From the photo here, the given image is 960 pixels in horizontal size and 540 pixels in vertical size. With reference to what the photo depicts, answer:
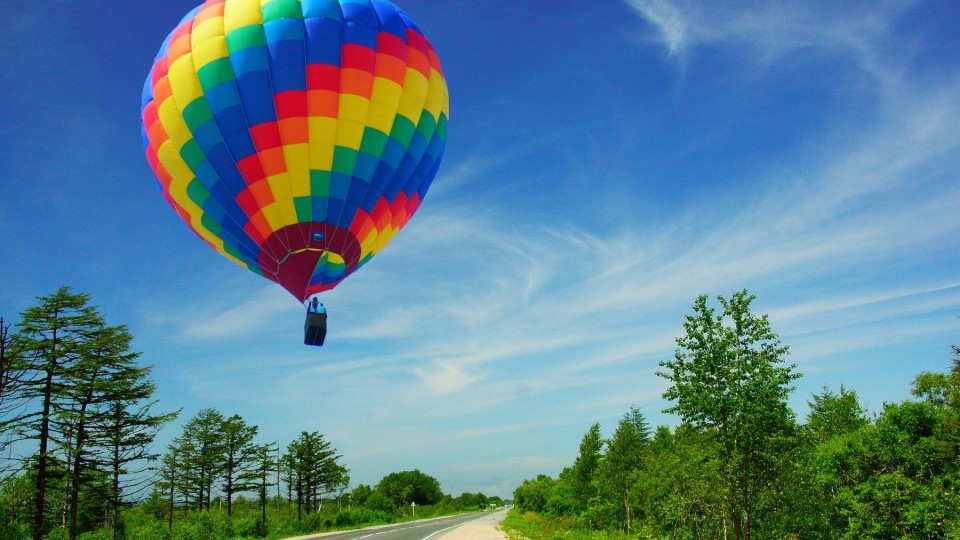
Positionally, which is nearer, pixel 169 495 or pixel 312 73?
pixel 312 73

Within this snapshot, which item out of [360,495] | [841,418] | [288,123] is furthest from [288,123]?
[360,495]

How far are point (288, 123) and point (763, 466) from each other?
1448 cm

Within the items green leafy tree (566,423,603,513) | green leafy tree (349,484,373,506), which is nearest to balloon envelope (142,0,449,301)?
green leafy tree (566,423,603,513)

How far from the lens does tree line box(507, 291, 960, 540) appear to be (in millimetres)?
13352

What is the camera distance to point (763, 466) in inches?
525

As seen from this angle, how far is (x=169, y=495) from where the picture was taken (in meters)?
57.8

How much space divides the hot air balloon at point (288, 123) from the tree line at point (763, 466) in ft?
31.9

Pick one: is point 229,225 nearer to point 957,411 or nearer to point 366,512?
point 957,411

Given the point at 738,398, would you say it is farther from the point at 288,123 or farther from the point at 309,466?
the point at 309,466

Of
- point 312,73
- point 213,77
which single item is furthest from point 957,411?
point 213,77

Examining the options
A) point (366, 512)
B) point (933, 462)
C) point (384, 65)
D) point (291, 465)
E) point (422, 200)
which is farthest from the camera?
point (291, 465)

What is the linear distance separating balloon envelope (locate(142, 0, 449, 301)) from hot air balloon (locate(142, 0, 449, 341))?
0.03 metres

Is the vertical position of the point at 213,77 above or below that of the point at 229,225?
above

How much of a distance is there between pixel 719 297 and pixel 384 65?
36.2 feet
